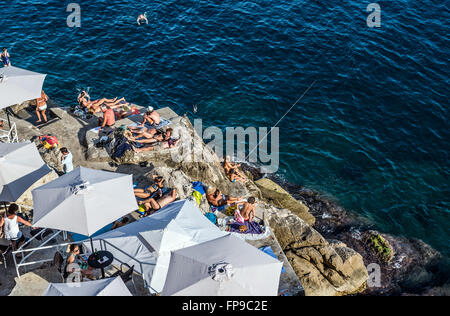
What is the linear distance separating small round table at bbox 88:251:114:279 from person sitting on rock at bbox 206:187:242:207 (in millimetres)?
6243

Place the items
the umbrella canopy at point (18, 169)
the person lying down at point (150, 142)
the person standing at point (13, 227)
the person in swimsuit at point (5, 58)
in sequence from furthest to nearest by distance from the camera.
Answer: the person in swimsuit at point (5, 58) < the person lying down at point (150, 142) < the umbrella canopy at point (18, 169) < the person standing at point (13, 227)

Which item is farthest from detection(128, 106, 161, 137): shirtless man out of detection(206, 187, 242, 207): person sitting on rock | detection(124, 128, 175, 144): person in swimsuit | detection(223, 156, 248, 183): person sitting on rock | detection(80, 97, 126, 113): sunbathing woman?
detection(206, 187, 242, 207): person sitting on rock

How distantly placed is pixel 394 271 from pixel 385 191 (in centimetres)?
567

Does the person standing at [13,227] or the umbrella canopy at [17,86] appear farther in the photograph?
the umbrella canopy at [17,86]

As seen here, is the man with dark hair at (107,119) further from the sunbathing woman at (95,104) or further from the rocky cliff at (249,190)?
the sunbathing woman at (95,104)

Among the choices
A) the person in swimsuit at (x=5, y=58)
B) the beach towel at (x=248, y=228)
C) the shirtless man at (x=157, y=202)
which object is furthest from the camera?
the person in swimsuit at (x=5, y=58)

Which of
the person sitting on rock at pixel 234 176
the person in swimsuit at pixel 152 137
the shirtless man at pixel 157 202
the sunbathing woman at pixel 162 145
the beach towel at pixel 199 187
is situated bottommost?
the person sitting on rock at pixel 234 176

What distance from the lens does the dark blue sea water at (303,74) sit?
25.5 meters

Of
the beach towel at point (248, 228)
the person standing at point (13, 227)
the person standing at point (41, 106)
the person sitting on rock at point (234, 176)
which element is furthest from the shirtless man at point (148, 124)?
the person standing at point (13, 227)

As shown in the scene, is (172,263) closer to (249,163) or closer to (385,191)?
(249,163)

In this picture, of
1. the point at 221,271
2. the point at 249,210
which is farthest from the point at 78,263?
the point at 249,210

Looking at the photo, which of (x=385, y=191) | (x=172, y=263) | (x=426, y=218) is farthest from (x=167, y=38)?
(x=172, y=263)

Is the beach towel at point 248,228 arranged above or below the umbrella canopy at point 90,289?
below

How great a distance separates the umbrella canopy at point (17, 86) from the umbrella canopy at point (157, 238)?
9.01 meters
